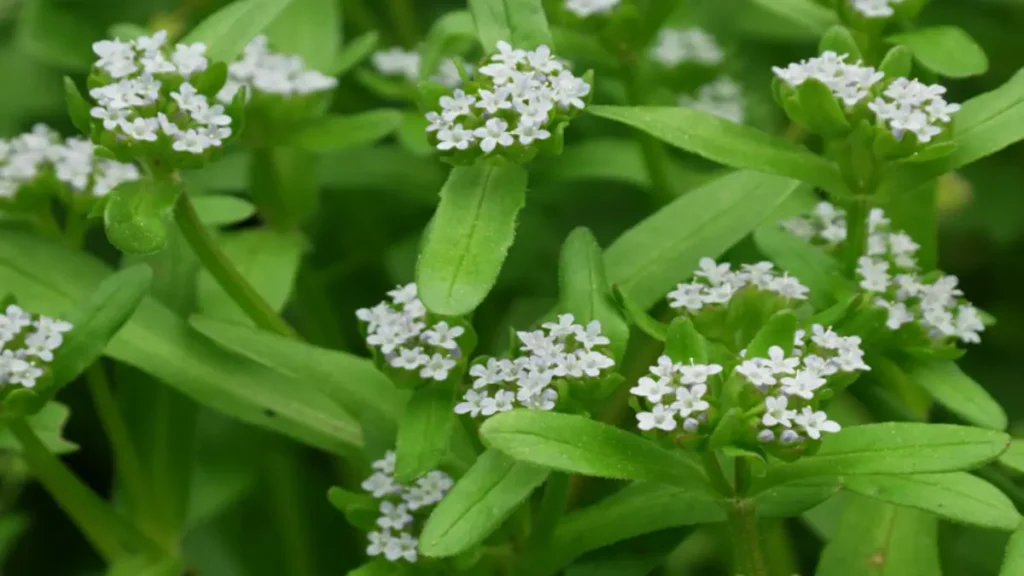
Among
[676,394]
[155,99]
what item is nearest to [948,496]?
[676,394]

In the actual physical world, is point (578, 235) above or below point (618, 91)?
above

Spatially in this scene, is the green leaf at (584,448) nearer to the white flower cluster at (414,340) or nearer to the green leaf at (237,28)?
the white flower cluster at (414,340)

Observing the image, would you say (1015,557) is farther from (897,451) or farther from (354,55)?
(354,55)

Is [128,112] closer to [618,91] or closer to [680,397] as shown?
[680,397]

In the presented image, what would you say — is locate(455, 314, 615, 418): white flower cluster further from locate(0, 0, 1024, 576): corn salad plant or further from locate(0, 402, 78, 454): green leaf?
locate(0, 402, 78, 454): green leaf

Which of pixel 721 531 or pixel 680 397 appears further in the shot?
pixel 721 531

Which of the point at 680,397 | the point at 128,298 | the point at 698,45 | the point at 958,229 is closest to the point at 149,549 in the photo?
the point at 128,298

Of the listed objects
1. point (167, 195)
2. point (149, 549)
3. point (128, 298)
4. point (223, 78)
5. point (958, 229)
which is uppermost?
point (223, 78)

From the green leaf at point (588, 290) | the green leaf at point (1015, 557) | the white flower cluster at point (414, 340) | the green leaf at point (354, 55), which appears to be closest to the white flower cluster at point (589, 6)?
the green leaf at point (354, 55)
